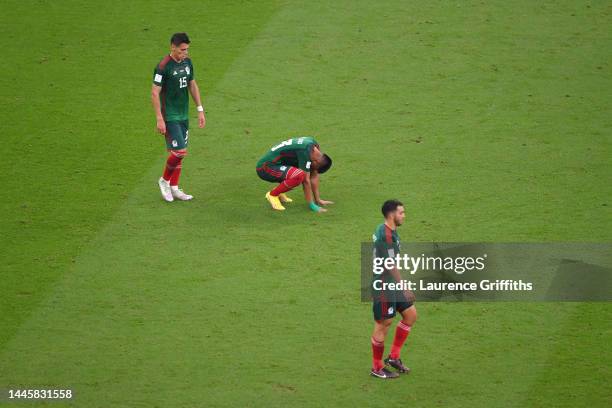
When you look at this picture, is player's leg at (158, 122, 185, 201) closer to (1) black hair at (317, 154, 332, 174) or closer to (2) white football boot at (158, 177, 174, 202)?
(2) white football boot at (158, 177, 174, 202)

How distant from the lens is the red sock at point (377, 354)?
10148mm

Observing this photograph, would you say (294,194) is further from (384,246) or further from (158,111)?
(384,246)

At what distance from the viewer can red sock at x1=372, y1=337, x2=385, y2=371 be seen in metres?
10.1

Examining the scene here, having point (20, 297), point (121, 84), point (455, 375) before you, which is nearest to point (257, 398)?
point (455, 375)

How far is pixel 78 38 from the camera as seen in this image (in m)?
19.1

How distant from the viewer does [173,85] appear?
13.6m

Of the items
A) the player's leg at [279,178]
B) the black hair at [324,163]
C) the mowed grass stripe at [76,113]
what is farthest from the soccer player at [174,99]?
the black hair at [324,163]

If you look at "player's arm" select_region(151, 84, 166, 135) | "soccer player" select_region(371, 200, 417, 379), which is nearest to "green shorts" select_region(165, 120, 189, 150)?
"player's arm" select_region(151, 84, 166, 135)

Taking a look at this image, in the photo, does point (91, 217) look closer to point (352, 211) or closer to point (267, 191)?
point (267, 191)

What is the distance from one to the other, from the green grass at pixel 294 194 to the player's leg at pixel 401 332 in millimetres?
202

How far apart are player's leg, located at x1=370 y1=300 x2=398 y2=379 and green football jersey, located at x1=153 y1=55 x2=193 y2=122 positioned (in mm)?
4823

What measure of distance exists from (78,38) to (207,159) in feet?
17.0

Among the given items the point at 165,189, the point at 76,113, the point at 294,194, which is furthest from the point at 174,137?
the point at 76,113

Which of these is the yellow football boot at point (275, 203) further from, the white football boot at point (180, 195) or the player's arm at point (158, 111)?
the player's arm at point (158, 111)
